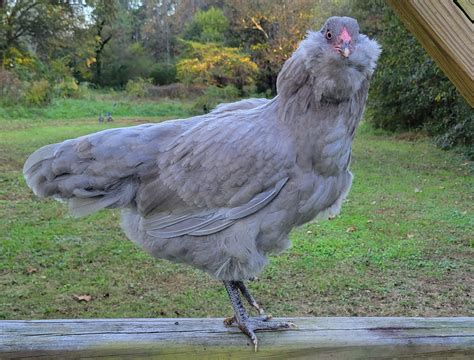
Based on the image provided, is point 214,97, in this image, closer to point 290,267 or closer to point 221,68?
point 221,68

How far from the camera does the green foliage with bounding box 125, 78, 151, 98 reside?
25.2 metres

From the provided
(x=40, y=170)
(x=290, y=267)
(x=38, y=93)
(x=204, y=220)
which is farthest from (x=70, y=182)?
(x=38, y=93)

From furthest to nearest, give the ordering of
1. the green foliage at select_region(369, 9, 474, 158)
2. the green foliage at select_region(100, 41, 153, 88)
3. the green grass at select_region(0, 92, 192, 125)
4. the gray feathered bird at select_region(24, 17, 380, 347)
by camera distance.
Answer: the green foliage at select_region(100, 41, 153, 88) < the green grass at select_region(0, 92, 192, 125) < the green foliage at select_region(369, 9, 474, 158) < the gray feathered bird at select_region(24, 17, 380, 347)

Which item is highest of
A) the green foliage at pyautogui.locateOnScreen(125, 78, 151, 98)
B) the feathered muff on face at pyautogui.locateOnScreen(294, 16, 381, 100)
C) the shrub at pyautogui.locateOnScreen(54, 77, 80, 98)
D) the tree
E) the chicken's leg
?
the tree

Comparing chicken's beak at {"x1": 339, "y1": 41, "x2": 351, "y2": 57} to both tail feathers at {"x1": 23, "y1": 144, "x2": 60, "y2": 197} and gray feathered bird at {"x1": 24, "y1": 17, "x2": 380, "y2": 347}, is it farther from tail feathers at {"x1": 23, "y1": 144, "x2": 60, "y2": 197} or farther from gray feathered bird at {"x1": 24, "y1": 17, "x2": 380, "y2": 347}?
tail feathers at {"x1": 23, "y1": 144, "x2": 60, "y2": 197}

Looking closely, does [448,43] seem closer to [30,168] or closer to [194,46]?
[30,168]

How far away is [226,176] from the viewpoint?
1937 mm

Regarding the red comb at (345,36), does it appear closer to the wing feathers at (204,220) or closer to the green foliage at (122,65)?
the wing feathers at (204,220)

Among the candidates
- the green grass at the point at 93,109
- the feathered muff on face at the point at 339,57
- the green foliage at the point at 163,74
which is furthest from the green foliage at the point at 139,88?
the feathered muff on face at the point at 339,57

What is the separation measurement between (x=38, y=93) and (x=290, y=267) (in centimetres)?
1267

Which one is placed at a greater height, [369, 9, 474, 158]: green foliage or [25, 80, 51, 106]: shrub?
[25, 80, 51, 106]: shrub

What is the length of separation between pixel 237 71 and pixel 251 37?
7.76 feet

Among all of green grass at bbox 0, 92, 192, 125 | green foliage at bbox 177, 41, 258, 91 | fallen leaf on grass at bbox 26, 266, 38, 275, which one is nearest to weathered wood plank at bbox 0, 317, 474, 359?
fallen leaf on grass at bbox 26, 266, 38, 275

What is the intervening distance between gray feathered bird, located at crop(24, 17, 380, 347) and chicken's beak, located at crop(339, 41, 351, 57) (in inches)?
6.8
